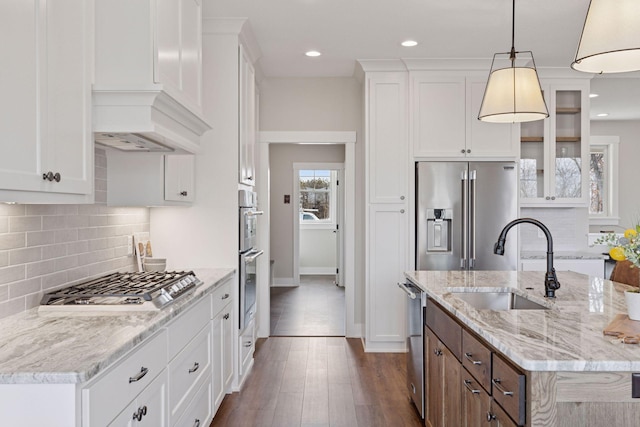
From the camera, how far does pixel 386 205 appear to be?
4762 millimetres

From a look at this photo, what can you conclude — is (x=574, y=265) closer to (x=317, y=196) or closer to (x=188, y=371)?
(x=188, y=371)

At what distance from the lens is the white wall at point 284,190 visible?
8.50m

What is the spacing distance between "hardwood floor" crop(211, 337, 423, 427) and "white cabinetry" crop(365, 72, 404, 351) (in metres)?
0.32

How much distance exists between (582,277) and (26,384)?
9.56 feet

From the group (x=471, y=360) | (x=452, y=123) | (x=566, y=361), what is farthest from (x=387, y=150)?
(x=566, y=361)

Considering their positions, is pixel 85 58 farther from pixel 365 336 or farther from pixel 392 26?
pixel 365 336

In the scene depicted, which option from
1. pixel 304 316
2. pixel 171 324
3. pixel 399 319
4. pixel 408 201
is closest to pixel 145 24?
pixel 171 324

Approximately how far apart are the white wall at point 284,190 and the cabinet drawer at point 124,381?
655 centimetres

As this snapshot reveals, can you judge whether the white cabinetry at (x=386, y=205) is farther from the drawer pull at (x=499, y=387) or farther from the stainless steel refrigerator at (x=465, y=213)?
the drawer pull at (x=499, y=387)

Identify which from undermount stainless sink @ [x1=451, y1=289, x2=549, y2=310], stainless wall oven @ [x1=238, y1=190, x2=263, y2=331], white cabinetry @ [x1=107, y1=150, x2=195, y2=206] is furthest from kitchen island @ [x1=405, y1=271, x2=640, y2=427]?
stainless wall oven @ [x1=238, y1=190, x2=263, y2=331]

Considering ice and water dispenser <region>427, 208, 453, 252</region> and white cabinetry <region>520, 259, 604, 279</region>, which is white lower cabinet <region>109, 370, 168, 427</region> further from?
white cabinetry <region>520, 259, 604, 279</region>

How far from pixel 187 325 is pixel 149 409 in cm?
59

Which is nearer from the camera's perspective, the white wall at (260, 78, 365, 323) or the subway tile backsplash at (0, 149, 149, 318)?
the subway tile backsplash at (0, 149, 149, 318)

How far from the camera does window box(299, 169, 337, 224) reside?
33.0 ft
